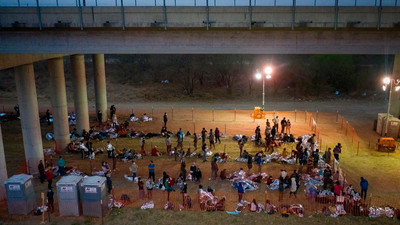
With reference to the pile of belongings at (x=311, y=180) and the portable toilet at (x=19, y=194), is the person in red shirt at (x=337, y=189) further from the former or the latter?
the portable toilet at (x=19, y=194)

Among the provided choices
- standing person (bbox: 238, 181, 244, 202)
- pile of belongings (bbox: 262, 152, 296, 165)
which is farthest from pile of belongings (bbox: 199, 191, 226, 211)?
pile of belongings (bbox: 262, 152, 296, 165)

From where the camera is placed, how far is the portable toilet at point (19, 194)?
51.6ft

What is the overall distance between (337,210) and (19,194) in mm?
14076

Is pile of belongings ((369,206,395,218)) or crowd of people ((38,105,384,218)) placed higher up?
crowd of people ((38,105,384,218))

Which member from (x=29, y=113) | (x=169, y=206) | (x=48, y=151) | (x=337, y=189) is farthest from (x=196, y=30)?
(x=48, y=151)

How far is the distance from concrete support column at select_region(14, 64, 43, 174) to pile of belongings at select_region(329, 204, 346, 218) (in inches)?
671

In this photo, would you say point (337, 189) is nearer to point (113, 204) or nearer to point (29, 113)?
point (113, 204)

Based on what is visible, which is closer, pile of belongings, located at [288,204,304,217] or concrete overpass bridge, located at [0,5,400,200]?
pile of belongings, located at [288,204,304,217]

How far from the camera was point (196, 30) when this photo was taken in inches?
774

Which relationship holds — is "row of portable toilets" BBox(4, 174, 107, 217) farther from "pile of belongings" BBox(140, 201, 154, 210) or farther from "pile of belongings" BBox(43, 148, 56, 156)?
A: "pile of belongings" BBox(43, 148, 56, 156)

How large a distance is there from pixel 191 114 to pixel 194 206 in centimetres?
1997

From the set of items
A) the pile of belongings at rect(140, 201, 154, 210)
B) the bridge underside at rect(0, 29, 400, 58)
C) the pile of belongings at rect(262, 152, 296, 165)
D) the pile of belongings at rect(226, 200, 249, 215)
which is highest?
the bridge underside at rect(0, 29, 400, 58)

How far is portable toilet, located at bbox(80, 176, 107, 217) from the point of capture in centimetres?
1536

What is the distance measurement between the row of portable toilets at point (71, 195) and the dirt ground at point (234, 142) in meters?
0.78
